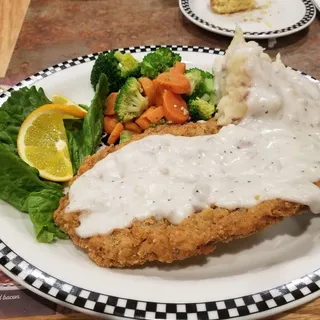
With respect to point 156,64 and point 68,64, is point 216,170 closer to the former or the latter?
point 156,64

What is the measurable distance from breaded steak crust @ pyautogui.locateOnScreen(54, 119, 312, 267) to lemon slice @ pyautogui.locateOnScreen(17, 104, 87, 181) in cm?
47

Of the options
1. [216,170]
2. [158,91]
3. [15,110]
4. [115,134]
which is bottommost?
[115,134]

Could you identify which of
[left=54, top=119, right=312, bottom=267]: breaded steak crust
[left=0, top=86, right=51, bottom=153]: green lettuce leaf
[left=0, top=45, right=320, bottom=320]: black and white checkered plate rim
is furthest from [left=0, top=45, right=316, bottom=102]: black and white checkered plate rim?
[left=0, top=45, right=320, bottom=320]: black and white checkered plate rim

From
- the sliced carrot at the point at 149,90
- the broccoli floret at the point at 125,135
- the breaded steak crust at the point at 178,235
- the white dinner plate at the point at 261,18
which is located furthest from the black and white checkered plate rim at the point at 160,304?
the white dinner plate at the point at 261,18

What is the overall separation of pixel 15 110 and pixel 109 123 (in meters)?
0.57

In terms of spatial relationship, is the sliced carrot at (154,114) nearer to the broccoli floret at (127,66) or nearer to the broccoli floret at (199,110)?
the broccoli floret at (199,110)

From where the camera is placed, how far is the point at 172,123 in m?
2.64

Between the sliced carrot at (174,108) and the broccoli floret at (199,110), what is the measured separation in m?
0.04

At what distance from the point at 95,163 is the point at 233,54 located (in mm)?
1042

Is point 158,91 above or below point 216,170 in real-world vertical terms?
below

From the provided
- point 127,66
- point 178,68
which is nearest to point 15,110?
point 127,66

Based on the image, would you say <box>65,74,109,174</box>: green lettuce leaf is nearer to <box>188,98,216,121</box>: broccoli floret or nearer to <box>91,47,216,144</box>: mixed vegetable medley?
<box>91,47,216,144</box>: mixed vegetable medley

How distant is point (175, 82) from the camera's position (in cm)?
266

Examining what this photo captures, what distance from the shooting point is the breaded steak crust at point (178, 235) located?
182cm
